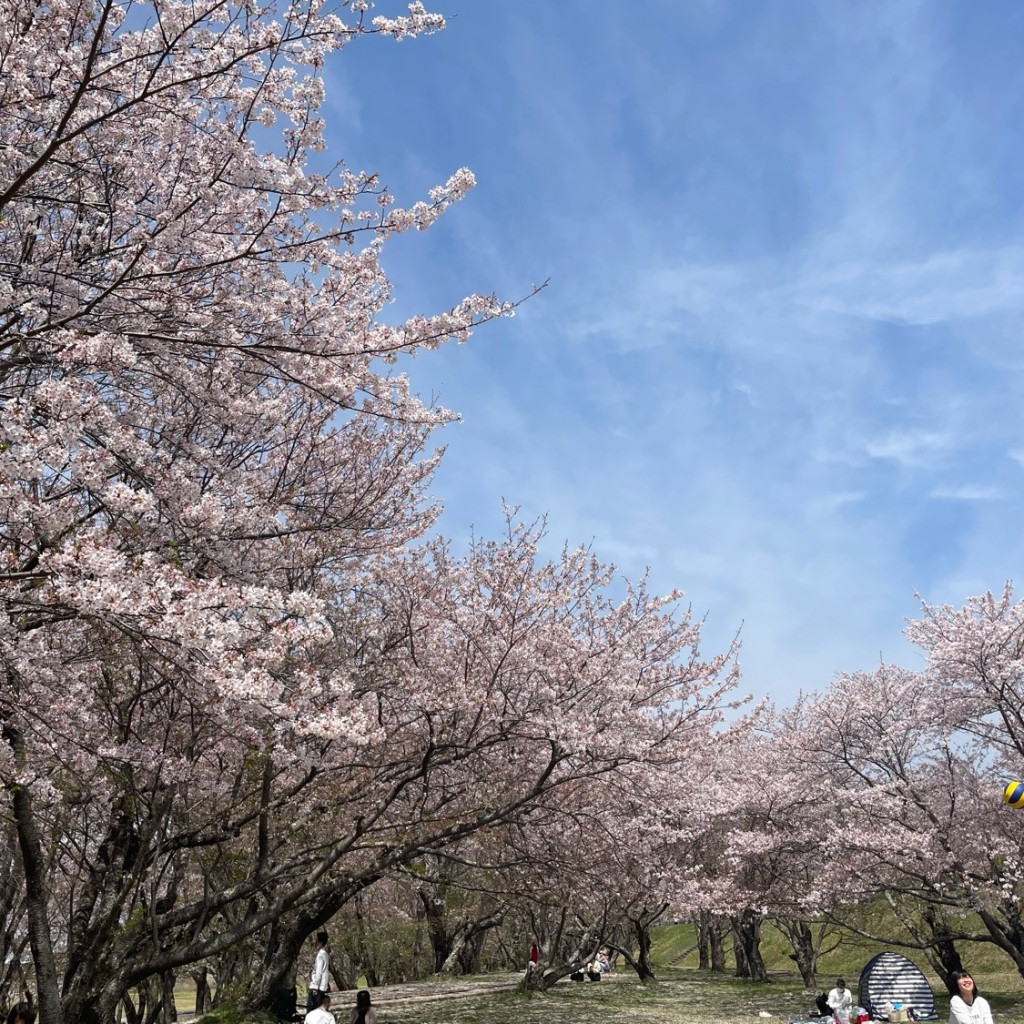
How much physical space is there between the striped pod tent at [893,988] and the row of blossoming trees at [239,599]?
2.36m

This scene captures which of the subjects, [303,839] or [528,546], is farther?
[303,839]

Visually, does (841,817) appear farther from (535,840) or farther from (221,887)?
(221,887)

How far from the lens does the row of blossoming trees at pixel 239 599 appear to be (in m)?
5.41

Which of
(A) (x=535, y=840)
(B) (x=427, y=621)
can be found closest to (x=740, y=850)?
(A) (x=535, y=840)

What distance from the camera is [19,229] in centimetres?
640

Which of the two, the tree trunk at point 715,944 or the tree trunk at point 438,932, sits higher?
the tree trunk at point 438,932

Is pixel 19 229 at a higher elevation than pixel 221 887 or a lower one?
higher

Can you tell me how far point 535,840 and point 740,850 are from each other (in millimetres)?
10931

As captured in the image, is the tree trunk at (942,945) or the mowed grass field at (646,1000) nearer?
the mowed grass field at (646,1000)

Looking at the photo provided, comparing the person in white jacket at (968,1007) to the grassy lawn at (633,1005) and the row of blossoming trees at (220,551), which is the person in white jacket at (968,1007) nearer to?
the row of blossoming trees at (220,551)

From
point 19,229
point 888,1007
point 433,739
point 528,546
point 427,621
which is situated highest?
point 19,229

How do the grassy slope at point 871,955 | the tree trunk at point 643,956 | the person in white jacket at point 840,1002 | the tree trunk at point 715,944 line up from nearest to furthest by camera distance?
the person in white jacket at point 840,1002, the grassy slope at point 871,955, the tree trunk at point 643,956, the tree trunk at point 715,944

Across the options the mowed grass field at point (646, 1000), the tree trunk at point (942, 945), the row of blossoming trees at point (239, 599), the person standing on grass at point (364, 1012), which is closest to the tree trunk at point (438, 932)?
the mowed grass field at point (646, 1000)

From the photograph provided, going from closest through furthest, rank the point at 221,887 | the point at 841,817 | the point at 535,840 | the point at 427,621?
the point at 427,621, the point at 221,887, the point at 535,840, the point at 841,817
